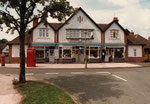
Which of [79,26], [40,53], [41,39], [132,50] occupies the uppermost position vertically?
[79,26]

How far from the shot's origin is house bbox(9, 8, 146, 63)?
23.2 metres

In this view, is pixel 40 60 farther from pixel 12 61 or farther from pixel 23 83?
pixel 23 83

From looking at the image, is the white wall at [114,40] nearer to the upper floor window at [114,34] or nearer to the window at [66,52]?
the upper floor window at [114,34]

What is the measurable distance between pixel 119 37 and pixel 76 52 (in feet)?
30.1

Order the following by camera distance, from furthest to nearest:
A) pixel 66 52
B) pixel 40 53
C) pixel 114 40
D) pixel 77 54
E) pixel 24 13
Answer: pixel 114 40 < pixel 77 54 < pixel 66 52 < pixel 40 53 < pixel 24 13

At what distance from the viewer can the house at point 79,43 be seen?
23203 mm

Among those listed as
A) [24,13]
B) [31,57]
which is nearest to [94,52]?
[31,57]

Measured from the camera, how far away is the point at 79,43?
23797 millimetres

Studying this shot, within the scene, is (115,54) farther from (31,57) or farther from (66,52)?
(31,57)

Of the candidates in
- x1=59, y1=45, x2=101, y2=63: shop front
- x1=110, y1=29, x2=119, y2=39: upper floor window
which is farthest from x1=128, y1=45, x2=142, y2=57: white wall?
x1=59, y1=45, x2=101, y2=63: shop front

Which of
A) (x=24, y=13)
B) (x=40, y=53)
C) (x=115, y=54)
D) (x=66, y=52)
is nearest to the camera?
(x=24, y=13)

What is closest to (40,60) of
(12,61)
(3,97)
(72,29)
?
(12,61)

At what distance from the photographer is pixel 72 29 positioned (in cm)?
2408

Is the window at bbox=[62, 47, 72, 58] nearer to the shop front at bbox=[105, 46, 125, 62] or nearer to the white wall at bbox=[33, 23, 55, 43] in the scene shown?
the white wall at bbox=[33, 23, 55, 43]
